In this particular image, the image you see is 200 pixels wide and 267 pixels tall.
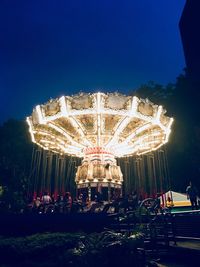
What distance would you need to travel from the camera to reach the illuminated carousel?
1489 cm

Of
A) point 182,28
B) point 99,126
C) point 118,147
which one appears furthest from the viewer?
point 182,28

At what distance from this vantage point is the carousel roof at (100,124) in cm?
1481

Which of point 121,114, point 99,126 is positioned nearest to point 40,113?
point 99,126

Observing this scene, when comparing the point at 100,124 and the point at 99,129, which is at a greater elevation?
the point at 100,124

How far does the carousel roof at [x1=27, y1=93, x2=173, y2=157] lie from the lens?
1481 centimetres

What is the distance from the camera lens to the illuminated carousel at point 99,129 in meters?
14.9

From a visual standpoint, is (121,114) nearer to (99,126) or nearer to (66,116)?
(99,126)

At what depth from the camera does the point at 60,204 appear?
45.9ft

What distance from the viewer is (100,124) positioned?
659 inches

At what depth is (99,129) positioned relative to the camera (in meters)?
17.2

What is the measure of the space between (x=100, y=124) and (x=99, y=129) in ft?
2.03

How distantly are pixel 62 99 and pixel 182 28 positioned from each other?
18.3 m

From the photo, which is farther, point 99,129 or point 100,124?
point 99,129

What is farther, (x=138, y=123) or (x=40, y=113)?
(x=138, y=123)
